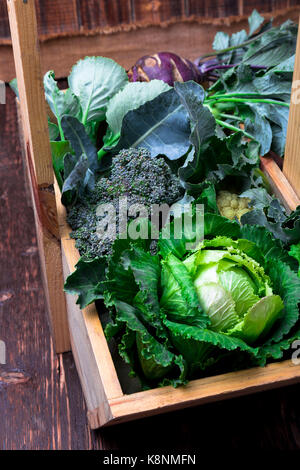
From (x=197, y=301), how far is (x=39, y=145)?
0.37 metres

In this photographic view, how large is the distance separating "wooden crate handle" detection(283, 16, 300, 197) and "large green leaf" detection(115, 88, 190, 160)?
0.20 metres

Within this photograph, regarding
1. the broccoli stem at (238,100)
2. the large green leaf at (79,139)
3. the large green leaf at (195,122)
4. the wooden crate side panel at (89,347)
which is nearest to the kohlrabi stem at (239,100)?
the broccoli stem at (238,100)

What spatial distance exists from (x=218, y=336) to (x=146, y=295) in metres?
0.12

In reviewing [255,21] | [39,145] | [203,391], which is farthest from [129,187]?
[255,21]

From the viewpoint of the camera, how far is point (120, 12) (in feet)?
5.67

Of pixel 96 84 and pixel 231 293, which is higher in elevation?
pixel 96 84

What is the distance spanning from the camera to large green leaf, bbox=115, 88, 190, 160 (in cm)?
110

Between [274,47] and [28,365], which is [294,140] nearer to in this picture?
[274,47]

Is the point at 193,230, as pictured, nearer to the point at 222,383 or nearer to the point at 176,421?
the point at 222,383

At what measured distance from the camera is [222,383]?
2.56 feet

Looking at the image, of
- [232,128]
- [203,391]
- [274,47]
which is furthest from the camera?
[274,47]

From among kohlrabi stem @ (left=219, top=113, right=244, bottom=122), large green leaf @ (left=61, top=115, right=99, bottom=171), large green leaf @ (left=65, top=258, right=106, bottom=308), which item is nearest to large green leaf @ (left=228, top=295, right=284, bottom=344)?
large green leaf @ (left=65, top=258, right=106, bottom=308)

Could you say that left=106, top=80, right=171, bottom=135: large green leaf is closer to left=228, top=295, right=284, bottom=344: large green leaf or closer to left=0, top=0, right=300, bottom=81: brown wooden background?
left=228, top=295, right=284, bottom=344: large green leaf
